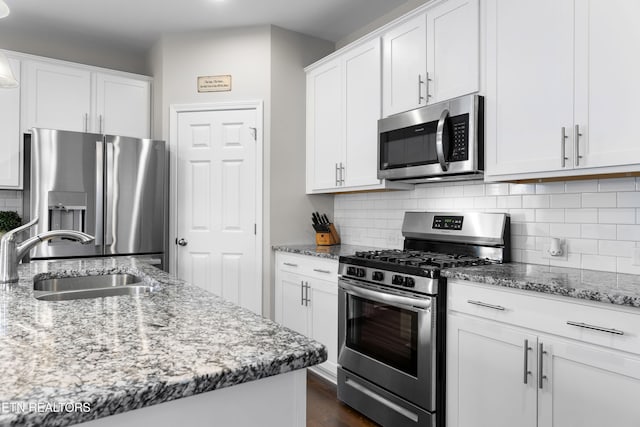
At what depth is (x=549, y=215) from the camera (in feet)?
7.61

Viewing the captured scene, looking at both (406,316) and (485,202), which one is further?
(485,202)

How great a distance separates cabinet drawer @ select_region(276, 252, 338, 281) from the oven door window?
0.33 m

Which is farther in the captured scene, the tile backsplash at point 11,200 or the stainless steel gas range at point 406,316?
the tile backsplash at point 11,200

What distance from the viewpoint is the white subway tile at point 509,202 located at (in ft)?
8.10

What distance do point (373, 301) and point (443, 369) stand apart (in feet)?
1.80

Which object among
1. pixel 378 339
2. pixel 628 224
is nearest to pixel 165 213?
pixel 378 339

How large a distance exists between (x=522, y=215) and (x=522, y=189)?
0.49ft

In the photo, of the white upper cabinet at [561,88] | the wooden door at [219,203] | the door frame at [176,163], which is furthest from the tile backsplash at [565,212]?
the wooden door at [219,203]

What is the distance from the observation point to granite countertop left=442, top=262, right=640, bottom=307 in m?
1.54

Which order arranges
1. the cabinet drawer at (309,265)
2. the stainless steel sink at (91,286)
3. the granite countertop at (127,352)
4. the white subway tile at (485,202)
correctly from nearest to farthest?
the granite countertop at (127,352) < the stainless steel sink at (91,286) < the white subway tile at (485,202) < the cabinet drawer at (309,265)

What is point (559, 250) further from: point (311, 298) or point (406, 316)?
point (311, 298)

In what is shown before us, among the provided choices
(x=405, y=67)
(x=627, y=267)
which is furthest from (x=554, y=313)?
→ (x=405, y=67)

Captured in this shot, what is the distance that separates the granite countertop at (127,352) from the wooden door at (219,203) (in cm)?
234

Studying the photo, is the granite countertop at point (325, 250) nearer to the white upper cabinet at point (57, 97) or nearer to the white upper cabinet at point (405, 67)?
the white upper cabinet at point (405, 67)
